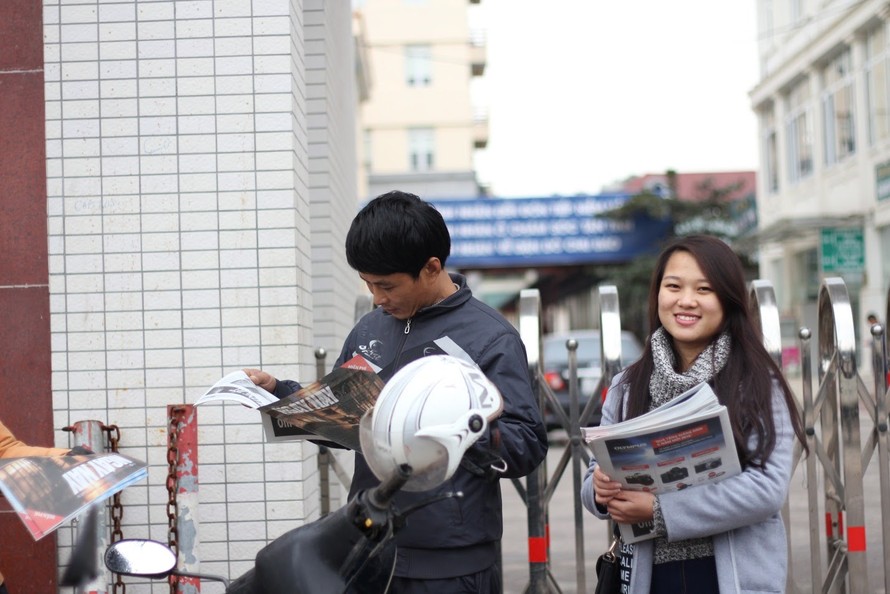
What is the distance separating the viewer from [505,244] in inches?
1083

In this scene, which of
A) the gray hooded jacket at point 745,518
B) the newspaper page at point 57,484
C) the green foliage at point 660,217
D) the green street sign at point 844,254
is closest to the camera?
the newspaper page at point 57,484

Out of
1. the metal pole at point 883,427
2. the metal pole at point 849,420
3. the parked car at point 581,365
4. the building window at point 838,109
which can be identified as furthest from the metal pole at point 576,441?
the building window at point 838,109

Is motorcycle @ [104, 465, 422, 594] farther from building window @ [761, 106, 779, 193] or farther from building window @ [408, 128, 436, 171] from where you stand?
building window @ [408, 128, 436, 171]

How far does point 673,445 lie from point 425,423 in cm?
93

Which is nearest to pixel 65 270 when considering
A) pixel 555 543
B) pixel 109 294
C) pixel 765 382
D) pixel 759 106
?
pixel 109 294

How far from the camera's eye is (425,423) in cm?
188

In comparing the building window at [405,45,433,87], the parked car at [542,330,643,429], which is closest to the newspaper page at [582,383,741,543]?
the parked car at [542,330,643,429]

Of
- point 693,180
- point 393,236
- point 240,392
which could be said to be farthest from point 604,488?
point 693,180

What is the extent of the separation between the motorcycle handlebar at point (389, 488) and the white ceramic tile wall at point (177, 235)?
2.57 meters

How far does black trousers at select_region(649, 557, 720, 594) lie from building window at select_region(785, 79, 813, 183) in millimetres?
29337

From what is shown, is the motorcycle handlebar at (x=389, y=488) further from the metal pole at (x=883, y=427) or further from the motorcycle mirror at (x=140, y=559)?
the metal pole at (x=883, y=427)

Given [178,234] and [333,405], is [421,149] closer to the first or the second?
[178,234]

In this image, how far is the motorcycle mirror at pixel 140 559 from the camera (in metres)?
2.10

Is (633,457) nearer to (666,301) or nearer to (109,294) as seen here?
(666,301)
